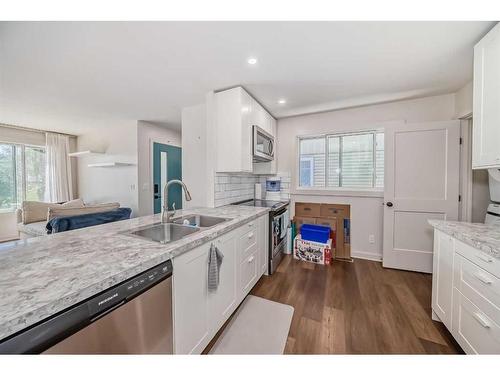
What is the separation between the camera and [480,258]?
1116 mm

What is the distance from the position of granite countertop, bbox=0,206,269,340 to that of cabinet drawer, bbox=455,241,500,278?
1.58 meters

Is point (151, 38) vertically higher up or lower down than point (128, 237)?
higher up

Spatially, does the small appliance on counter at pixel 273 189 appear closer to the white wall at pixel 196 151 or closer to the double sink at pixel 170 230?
the white wall at pixel 196 151

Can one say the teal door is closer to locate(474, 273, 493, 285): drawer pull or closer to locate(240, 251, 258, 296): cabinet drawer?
locate(240, 251, 258, 296): cabinet drawer

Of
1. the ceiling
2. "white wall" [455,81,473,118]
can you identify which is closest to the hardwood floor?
"white wall" [455,81,473,118]

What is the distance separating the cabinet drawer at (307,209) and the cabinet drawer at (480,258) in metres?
1.84

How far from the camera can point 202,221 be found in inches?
75.9

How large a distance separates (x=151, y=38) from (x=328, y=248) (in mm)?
3033

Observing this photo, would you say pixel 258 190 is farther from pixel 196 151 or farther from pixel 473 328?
pixel 473 328

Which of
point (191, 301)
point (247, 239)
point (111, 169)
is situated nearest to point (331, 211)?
point (247, 239)

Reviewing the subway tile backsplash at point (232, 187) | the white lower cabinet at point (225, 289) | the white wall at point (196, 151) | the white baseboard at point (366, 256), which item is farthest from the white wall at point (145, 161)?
the white baseboard at point (366, 256)
